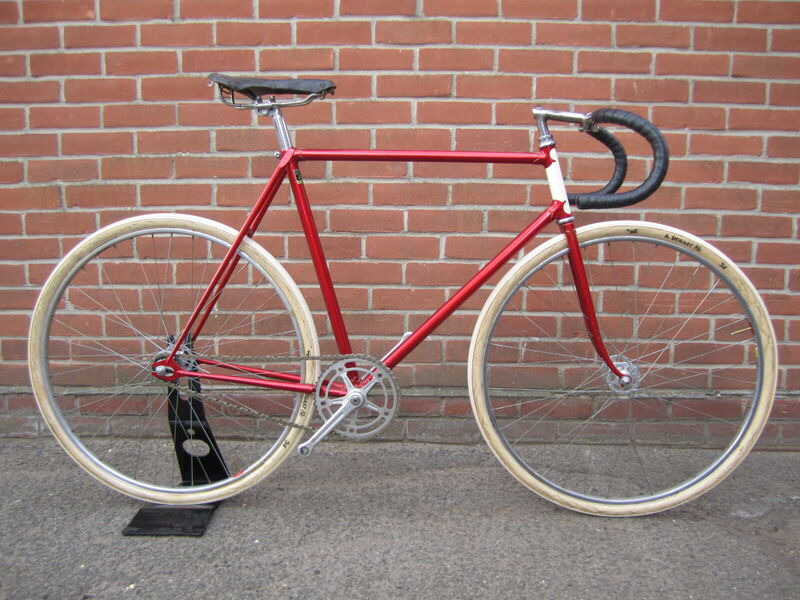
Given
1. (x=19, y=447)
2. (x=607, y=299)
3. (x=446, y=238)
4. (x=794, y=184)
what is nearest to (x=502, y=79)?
(x=446, y=238)

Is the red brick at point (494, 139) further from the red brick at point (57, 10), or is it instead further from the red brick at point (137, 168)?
the red brick at point (57, 10)

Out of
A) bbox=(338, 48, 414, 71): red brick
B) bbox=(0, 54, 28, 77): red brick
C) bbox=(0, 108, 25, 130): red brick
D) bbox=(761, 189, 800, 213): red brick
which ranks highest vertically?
bbox=(338, 48, 414, 71): red brick

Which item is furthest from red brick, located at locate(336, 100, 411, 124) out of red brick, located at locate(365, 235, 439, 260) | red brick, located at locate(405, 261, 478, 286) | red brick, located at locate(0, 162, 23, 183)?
Answer: red brick, located at locate(0, 162, 23, 183)

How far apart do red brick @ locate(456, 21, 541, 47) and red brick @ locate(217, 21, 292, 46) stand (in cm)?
69

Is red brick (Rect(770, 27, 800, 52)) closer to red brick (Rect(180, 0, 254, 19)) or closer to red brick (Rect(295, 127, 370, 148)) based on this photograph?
red brick (Rect(295, 127, 370, 148))

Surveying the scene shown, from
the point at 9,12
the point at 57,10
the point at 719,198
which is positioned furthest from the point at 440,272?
the point at 9,12

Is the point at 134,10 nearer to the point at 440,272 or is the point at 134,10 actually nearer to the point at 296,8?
the point at 296,8

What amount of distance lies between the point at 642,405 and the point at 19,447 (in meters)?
2.66

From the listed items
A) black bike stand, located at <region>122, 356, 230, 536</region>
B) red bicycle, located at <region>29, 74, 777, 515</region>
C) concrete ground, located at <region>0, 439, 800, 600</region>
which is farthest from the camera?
red bicycle, located at <region>29, 74, 777, 515</region>

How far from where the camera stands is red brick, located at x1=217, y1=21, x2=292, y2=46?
250cm

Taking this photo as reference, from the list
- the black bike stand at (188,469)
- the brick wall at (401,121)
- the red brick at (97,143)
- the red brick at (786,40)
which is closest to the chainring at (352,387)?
the black bike stand at (188,469)

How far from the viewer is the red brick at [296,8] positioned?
2.48 m

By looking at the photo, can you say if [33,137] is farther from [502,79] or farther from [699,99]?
[699,99]

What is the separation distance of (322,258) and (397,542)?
972mm
